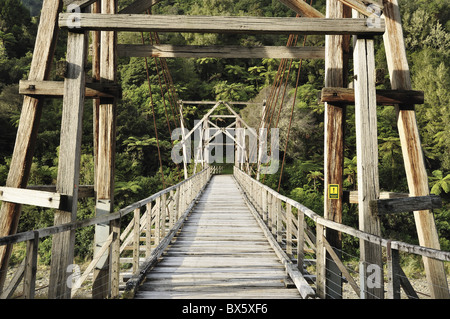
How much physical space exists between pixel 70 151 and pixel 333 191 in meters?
2.91

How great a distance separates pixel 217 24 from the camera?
2986 millimetres

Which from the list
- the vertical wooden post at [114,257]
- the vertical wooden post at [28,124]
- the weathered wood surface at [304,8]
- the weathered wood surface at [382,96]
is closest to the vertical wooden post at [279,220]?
the weathered wood surface at [382,96]

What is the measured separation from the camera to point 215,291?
3197mm

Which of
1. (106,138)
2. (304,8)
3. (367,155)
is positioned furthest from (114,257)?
(304,8)

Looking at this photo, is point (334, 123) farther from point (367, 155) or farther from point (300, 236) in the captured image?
point (300, 236)

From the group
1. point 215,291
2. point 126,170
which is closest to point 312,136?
point 126,170

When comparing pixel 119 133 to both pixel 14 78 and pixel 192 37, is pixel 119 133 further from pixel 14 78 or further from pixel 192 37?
pixel 192 37

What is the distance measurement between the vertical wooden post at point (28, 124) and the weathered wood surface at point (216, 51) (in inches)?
58.4

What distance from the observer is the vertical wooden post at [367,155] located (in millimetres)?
2924

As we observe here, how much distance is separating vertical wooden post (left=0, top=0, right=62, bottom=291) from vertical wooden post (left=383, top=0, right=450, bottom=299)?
3.71m

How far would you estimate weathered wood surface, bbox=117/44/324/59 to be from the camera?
201 inches

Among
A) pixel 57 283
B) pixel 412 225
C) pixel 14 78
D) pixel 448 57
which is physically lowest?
pixel 412 225

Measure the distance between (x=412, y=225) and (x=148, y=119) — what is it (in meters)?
21.2

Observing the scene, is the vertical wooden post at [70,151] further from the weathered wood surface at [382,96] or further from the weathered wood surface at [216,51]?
the weathered wood surface at [382,96]
